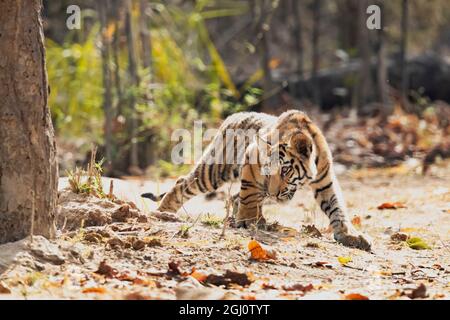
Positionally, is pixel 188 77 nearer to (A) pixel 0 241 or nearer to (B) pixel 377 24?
(B) pixel 377 24

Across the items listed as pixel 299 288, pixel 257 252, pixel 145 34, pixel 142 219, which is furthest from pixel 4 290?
pixel 145 34

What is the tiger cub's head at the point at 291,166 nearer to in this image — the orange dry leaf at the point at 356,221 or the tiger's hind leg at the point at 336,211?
the tiger's hind leg at the point at 336,211

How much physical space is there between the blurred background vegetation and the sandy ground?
4213mm

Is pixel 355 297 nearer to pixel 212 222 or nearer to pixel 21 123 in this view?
pixel 212 222

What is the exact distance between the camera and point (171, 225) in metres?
6.61

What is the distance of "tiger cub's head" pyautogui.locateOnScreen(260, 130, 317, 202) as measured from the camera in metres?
7.23

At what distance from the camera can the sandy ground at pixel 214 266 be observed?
5.02 metres

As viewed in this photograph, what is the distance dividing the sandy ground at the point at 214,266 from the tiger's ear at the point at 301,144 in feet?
2.12

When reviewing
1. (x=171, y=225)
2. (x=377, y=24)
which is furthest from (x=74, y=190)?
(x=377, y=24)

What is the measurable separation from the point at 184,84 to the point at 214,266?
346 inches

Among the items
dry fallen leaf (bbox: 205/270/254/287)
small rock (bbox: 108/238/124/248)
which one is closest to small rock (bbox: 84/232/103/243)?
small rock (bbox: 108/238/124/248)

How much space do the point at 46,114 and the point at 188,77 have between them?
9141 millimetres
